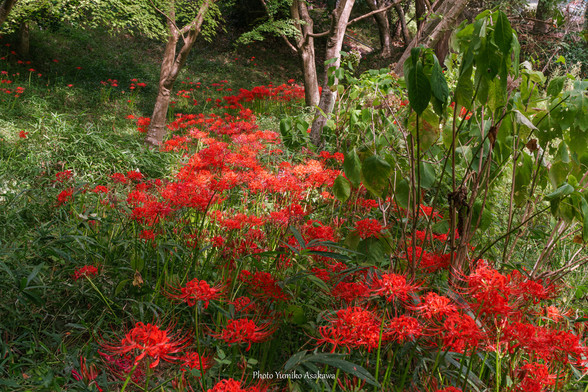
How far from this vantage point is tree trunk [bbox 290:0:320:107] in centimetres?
537

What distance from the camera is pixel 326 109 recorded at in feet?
12.7

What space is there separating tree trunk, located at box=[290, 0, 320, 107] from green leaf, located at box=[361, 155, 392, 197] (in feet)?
13.6

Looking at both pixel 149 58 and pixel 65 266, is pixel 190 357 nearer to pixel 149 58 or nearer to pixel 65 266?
pixel 65 266

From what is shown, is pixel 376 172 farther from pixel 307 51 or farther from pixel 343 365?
pixel 307 51

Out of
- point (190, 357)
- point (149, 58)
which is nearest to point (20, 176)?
point (190, 357)

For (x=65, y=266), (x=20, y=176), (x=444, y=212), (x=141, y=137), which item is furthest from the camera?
(x=141, y=137)

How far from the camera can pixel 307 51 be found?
5.45 m

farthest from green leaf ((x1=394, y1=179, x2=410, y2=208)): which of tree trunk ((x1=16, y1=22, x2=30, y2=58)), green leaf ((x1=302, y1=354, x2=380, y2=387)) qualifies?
tree trunk ((x1=16, y1=22, x2=30, y2=58))

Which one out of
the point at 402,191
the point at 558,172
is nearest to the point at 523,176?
the point at 558,172

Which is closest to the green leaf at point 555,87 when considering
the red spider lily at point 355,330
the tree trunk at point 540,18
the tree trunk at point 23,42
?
the red spider lily at point 355,330

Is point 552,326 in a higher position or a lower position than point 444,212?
lower

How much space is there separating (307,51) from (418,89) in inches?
183

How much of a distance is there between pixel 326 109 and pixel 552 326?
2.57 metres

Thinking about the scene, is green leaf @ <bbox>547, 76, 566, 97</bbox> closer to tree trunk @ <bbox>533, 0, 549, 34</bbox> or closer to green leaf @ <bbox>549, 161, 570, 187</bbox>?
green leaf @ <bbox>549, 161, 570, 187</bbox>
